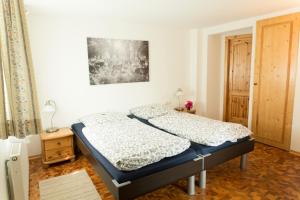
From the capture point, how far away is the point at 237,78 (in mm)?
4875

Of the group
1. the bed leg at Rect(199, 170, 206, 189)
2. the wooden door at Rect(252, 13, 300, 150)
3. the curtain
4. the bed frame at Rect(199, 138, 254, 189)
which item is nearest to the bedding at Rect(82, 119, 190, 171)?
the bed frame at Rect(199, 138, 254, 189)

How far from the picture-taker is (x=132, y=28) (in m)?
3.94

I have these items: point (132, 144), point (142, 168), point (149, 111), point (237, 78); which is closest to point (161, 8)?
point (149, 111)

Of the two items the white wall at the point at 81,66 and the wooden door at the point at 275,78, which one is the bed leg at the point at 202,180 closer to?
the wooden door at the point at 275,78

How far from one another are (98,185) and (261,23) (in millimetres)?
3637

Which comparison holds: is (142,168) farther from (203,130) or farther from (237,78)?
(237,78)

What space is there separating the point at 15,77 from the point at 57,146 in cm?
177

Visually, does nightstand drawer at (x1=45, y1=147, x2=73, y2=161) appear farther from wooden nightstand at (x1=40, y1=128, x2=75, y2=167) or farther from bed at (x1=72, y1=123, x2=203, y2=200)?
bed at (x1=72, y1=123, x2=203, y2=200)

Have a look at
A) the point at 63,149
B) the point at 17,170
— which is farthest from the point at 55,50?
the point at 17,170

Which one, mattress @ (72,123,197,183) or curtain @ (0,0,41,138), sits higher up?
curtain @ (0,0,41,138)

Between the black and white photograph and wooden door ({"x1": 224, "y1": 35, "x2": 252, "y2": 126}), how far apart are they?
2101 millimetres

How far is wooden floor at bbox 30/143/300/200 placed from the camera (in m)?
2.31

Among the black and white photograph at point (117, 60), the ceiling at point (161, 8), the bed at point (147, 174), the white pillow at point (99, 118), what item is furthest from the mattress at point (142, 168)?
the ceiling at point (161, 8)

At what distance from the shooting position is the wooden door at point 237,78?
4.66m
